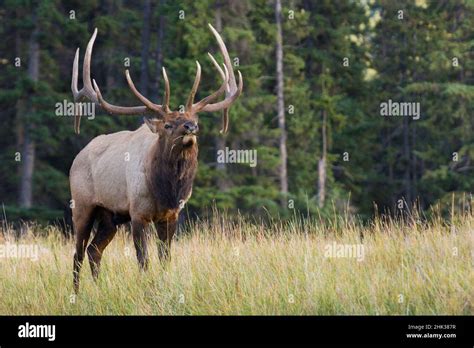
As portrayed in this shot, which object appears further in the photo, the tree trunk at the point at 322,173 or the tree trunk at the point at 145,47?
the tree trunk at the point at 322,173

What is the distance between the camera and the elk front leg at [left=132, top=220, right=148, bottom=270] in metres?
8.85

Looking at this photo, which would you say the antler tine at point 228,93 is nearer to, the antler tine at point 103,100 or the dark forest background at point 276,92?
the antler tine at point 103,100

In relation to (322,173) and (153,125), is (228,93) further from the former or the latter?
(322,173)

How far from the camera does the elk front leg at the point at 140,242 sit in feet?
29.0

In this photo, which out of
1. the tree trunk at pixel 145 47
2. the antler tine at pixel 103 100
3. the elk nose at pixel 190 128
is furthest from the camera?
the tree trunk at pixel 145 47

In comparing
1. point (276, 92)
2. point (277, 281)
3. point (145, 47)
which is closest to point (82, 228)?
point (277, 281)

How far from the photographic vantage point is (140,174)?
9148 mm

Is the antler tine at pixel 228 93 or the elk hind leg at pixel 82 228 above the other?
the antler tine at pixel 228 93

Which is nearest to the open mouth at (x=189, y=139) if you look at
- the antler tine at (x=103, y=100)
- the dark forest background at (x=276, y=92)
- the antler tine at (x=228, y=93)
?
the antler tine at (x=103, y=100)

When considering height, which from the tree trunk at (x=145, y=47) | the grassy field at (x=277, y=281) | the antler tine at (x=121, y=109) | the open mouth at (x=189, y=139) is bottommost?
the grassy field at (x=277, y=281)

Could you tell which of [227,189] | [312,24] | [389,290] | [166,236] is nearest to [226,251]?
[166,236]

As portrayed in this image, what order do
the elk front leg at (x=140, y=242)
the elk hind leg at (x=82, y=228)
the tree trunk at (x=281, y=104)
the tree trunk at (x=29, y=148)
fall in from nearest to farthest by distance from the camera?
the elk front leg at (x=140, y=242) < the elk hind leg at (x=82, y=228) < the tree trunk at (x=29, y=148) < the tree trunk at (x=281, y=104)

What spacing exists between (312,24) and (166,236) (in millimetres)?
23383
